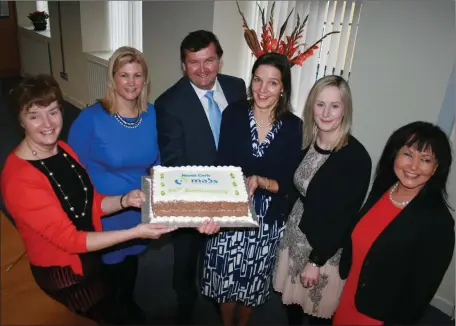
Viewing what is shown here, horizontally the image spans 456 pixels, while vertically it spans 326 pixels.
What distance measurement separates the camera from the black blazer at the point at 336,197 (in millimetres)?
2025

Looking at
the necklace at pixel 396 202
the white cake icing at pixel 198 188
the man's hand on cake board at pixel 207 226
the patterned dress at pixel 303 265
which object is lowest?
the patterned dress at pixel 303 265

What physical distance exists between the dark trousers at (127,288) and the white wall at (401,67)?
6.57 feet

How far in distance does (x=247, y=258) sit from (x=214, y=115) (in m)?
0.90

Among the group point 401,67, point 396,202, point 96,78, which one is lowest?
point 96,78

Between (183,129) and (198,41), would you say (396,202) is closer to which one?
(183,129)

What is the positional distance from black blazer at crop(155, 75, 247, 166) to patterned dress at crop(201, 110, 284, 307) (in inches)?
14.4

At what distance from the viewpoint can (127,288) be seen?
2.83 metres

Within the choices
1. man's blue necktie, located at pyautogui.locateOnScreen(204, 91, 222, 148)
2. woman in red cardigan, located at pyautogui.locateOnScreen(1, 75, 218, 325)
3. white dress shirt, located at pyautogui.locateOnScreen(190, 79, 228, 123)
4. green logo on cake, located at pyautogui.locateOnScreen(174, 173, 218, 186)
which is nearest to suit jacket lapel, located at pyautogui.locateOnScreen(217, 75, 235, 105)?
white dress shirt, located at pyautogui.locateOnScreen(190, 79, 228, 123)

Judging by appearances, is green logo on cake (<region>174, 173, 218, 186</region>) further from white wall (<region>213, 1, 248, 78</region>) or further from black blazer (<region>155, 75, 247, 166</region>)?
white wall (<region>213, 1, 248, 78</region>)

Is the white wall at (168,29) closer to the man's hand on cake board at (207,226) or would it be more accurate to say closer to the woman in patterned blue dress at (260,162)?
the woman in patterned blue dress at (260,162)

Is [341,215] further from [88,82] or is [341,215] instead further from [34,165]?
[88,82]

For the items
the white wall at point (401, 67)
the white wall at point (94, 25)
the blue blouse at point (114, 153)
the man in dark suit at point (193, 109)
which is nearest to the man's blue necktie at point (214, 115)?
the man in dark suit at point (193, 109)

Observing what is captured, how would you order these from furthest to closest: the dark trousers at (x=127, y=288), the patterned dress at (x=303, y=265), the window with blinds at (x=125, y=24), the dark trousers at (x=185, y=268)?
the window with blinds at (x=125, y=24), the dark trousers at (x=185, y=268), the dark trousers at (x=127, y=288), the patterned dress at (x=303, y=265)

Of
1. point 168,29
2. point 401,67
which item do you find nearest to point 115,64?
point 401,67
